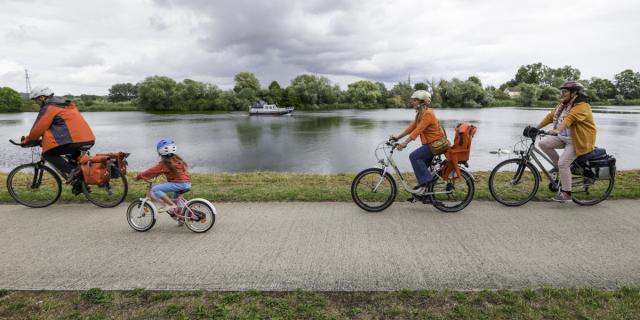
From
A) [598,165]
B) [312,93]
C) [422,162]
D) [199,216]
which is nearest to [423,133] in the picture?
[422,162]

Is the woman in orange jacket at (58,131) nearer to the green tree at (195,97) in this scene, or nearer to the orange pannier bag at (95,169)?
the orange pannier bag at (95,169)

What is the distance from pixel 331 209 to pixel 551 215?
3093 millimetres

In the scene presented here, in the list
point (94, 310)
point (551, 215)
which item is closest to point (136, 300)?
point (94, 310)

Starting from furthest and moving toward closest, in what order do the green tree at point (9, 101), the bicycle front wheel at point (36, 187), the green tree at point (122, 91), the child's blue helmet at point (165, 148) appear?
1. the green tree at point (122, 91)
2. the green tree at point (9, 101)
3. the bicycle front wheel at point (36, 187)
4. the child's blue helmet at point (165, 148)

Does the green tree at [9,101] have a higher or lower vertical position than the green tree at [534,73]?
lower

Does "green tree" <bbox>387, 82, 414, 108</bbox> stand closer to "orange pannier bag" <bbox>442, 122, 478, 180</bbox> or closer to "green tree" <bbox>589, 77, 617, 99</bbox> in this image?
"green tree" <bbox>589, 77, 617, 99</bbox>

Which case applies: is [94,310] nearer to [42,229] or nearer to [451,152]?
[42,229]

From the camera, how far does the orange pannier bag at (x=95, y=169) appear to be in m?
5.54

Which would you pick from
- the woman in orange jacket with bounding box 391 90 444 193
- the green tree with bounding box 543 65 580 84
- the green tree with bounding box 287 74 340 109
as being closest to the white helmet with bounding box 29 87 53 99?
the woman in orange jacket with bounding box 391 90 444 193

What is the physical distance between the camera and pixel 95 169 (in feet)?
18.2

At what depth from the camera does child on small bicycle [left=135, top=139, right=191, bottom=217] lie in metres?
4.34

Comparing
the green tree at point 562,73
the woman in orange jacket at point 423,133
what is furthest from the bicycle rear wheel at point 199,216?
the green tree at point 562,73

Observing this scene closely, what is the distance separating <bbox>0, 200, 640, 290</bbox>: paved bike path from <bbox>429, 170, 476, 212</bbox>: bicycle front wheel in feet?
0.62

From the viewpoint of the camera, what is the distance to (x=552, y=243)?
4.05m
